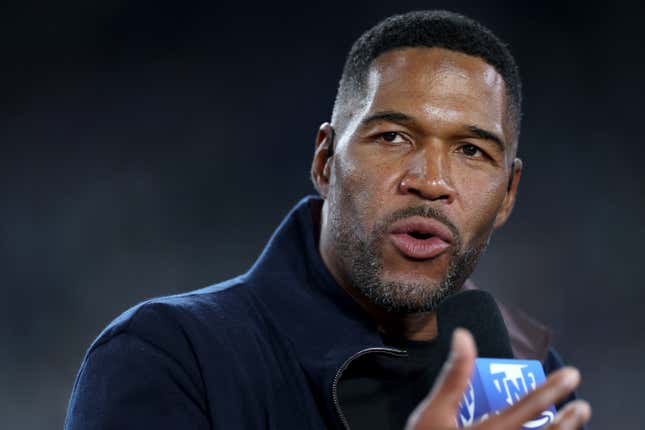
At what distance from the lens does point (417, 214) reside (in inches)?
61.4

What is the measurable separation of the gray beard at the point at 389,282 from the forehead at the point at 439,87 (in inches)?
8.5

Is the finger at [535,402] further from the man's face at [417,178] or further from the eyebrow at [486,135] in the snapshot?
the eyebrow at [486,135]

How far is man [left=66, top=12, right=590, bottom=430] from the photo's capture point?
1.41 meters

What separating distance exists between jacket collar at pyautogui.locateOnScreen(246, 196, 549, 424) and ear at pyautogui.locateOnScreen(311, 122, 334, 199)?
0.05 m

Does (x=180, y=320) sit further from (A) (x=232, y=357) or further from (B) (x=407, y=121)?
(B) (x=407, y=121)

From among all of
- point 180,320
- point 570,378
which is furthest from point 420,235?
point 570,378

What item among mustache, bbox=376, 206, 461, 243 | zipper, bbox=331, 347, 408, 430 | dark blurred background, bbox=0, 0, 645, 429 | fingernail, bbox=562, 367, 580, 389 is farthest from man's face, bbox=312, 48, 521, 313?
dark blurred background, bbox=0, 0, 645, 429

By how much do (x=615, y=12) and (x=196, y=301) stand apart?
2.35m

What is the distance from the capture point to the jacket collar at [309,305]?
1488 millimetres

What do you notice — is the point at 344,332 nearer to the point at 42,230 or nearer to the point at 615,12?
the point at 42,230

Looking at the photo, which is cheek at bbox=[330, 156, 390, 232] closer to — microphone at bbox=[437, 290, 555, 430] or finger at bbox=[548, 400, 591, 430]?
microphone at bbox=[437, 290, 555, 430]

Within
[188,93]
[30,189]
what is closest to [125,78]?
[188,93]

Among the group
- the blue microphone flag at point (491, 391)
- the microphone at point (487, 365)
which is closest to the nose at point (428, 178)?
the microphone at point (487, 365)

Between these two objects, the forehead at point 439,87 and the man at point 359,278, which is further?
the forehead at point 439,87
